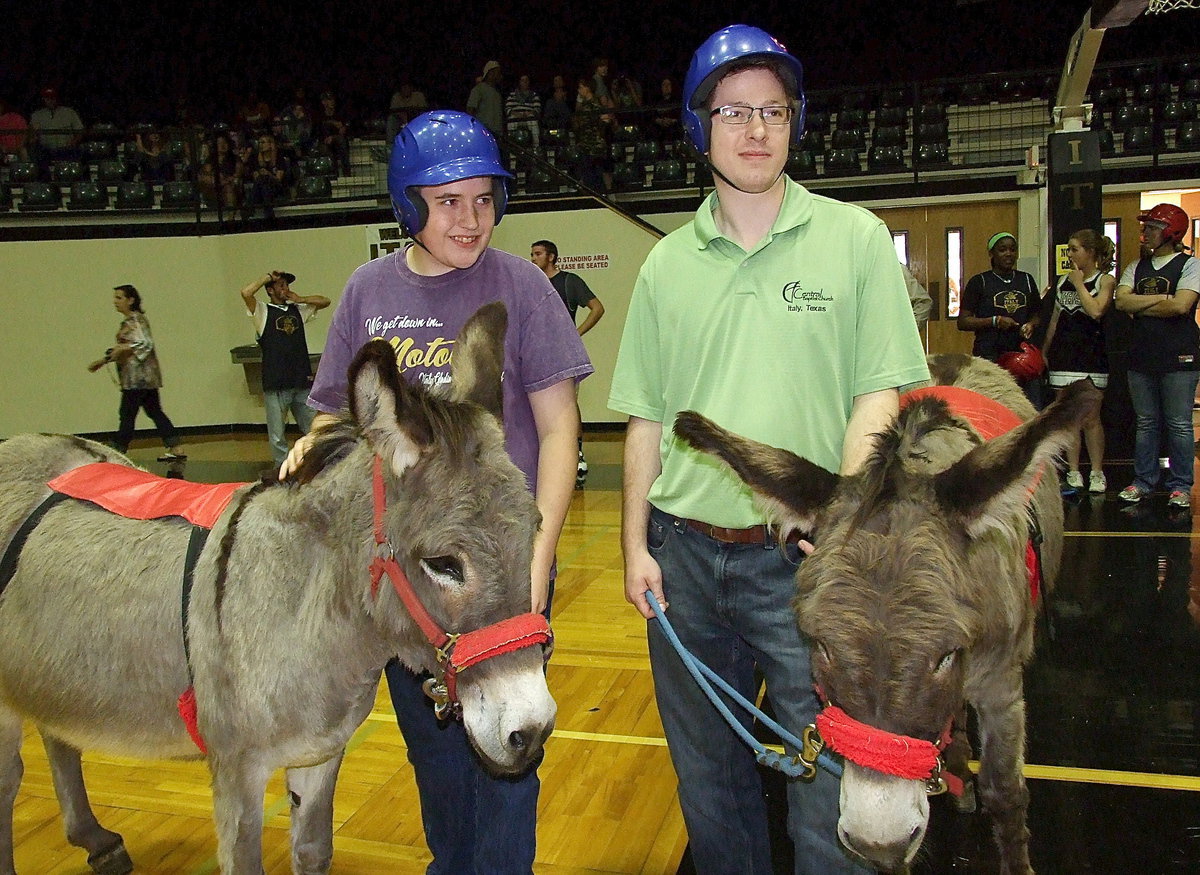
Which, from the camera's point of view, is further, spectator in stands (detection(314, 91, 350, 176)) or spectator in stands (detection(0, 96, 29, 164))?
spectator in stands (detection(314, 91, 350, 176))

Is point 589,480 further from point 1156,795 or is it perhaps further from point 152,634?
point 152,634

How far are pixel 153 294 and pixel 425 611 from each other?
46.3 ft

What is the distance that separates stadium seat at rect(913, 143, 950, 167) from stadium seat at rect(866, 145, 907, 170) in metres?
0.29

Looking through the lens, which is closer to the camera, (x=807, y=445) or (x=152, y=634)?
(x=807, y=445)

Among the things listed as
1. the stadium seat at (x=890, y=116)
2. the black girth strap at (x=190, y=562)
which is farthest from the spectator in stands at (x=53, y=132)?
the black girth strap at (x=190, y=562)

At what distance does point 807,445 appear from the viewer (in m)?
2.01

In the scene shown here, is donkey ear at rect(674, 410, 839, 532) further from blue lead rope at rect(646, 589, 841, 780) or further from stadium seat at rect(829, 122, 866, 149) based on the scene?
stadium seat at rect(829, 122, 866, 149)

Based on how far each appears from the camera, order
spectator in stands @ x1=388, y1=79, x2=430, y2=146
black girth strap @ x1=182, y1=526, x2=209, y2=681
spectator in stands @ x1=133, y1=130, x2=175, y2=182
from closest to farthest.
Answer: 1. black girth strap @ x1=182, y1=526, x2=209, y2=681
2. spectator in stands @ x1=388, y1=79, x2=430, y2=146
3. spectator in stands @ x1=133, y1=130, x2=175, y2=182

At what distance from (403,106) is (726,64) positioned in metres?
14.7

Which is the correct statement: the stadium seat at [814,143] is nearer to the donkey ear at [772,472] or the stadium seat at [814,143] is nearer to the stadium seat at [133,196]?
the stadium seat at [133,196]

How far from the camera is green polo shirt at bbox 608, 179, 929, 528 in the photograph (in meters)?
1.93

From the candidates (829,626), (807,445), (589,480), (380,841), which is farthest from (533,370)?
(589,480)

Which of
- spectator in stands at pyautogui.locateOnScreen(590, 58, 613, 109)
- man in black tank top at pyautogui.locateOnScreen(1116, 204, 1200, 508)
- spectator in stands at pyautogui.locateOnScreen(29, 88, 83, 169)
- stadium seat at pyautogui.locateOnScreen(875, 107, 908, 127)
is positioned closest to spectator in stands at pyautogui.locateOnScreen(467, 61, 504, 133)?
spectator in stands at pyautogui.locateOnScreen(590, 58, 613, 109)

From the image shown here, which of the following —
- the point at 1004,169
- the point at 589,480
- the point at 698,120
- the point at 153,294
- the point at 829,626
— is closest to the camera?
the point at 829,626
